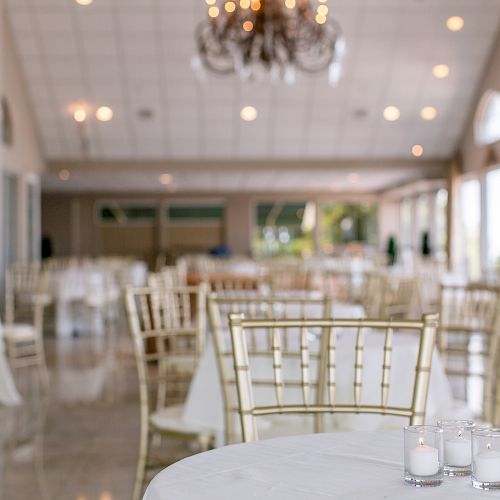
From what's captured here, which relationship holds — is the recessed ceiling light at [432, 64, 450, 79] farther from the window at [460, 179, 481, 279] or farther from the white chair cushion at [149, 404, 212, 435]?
the white chair cushion at [149, 404, 212, 435]

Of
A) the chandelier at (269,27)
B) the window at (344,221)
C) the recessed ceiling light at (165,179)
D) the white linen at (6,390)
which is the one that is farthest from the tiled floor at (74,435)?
the window at (344,221)

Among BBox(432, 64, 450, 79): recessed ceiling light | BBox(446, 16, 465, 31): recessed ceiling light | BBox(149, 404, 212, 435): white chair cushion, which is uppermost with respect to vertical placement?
BBox(446, 16, 465, 31): recessed ceiling light

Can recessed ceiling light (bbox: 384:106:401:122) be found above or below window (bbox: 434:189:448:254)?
above

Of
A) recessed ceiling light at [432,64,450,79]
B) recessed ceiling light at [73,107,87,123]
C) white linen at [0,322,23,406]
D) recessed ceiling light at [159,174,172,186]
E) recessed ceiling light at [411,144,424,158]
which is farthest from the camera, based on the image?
recessed ceiling light at [159,174,172,186]

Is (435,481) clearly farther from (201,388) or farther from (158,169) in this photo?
(158,169)

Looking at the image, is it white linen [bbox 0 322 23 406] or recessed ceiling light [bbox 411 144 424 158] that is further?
recessed ceiling light [bbox 411 144 424 158]

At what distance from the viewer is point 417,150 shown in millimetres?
15539

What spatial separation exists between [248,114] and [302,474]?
12.8 meters

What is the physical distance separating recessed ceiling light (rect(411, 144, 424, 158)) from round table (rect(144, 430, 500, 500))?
13.8 meters

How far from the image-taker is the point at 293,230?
77.5 ft

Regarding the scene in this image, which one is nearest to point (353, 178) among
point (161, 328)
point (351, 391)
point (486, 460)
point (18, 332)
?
point (18, 332)

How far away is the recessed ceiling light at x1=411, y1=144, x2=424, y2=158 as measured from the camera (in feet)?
50.6

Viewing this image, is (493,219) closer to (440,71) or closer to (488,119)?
(488,119)

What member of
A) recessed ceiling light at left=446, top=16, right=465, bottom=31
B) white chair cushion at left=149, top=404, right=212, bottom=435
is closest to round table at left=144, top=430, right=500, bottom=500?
white chair cushion at left=149, top=404, right=212, bottom=435
